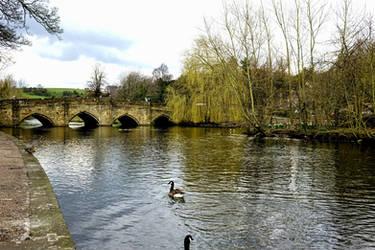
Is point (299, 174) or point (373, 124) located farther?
point (373, 124)

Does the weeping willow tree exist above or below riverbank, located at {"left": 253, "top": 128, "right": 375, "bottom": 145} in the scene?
above

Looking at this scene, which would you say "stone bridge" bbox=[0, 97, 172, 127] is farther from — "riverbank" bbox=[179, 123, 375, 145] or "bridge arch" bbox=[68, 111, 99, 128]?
"riverbank" bbox=[179, 123, 375, 145]

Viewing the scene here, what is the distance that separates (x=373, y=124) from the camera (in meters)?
23.1

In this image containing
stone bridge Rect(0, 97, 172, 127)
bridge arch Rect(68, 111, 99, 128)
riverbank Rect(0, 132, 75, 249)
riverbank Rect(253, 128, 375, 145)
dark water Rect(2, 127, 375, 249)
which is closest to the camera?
riverbank Rect(0, 132, 75, 249)

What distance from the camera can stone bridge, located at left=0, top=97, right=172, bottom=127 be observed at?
3916cm

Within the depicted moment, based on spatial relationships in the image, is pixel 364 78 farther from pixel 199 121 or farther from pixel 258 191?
pixel 199 121

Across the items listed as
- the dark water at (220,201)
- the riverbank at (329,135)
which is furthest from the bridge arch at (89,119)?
the dark water at (220,201)

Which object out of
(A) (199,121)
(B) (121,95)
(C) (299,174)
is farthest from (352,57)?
(B) (121,95)

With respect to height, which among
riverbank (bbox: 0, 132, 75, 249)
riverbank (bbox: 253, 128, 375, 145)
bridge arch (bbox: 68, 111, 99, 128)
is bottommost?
riverbank (bbox: 0, 132, 75, 249)

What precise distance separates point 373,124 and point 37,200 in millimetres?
22783

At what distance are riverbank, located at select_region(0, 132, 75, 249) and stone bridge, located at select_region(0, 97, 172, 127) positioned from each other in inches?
1303

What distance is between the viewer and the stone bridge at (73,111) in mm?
39156

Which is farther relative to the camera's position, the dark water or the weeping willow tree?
the weeping willow tree

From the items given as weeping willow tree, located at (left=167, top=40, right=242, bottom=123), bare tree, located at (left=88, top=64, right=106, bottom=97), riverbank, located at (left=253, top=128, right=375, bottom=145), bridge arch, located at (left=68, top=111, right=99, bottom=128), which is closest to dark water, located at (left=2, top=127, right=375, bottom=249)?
riverbank, located at (left=253, top=128, right=375, bottom=145)
